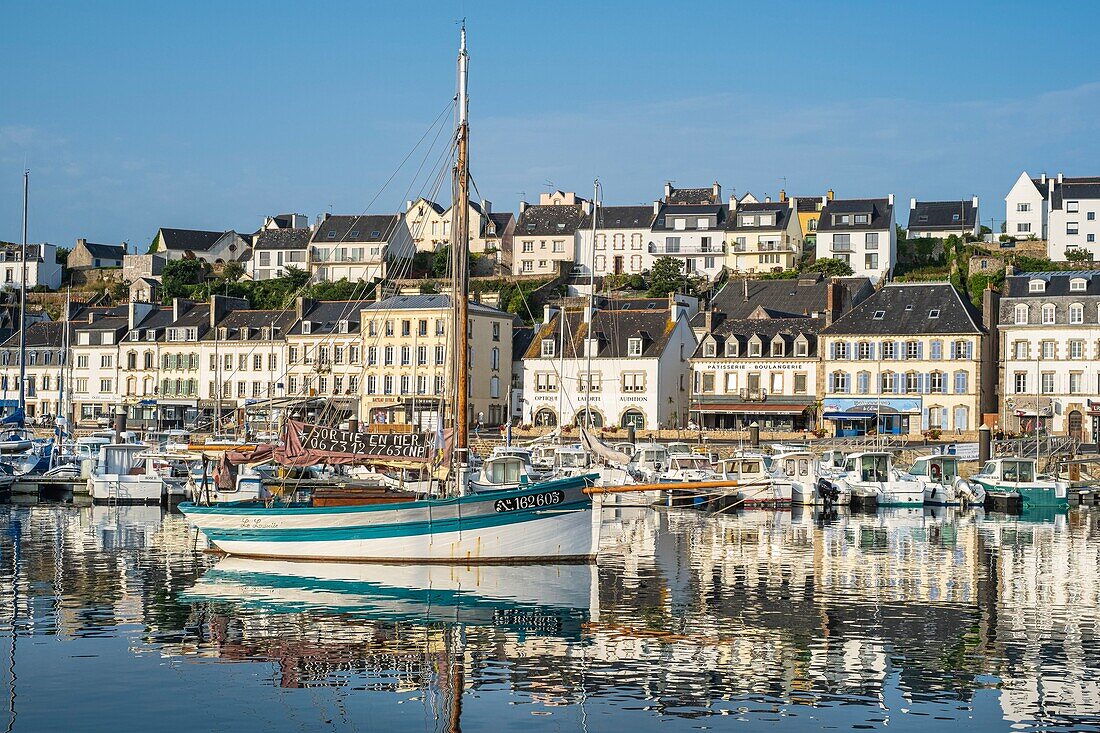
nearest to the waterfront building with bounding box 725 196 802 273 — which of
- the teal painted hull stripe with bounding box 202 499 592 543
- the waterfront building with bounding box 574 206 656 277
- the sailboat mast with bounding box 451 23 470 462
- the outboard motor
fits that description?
the waterfront building with bounding box 574 206 656 277

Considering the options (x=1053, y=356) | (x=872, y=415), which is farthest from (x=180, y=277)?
(x=1053, y=356)

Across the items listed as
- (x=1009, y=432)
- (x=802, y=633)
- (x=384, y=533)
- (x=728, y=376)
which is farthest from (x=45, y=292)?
(x=802, y=633)

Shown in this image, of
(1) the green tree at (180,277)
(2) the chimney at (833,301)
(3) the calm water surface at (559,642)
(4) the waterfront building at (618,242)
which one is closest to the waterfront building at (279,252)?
(1) the green tree at (180,277)

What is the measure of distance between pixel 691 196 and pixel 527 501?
86916 millimetres

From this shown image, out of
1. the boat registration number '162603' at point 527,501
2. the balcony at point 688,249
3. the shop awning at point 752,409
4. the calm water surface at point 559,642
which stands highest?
the balcony at point 688,249

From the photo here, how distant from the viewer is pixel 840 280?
88.4 metres

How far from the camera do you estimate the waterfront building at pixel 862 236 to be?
98062mm

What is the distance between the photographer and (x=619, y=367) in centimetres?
8038

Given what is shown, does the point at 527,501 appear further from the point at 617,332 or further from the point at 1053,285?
the point at 1053,285

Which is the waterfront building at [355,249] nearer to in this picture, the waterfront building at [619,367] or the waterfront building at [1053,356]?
the waterfront building at [619,367]

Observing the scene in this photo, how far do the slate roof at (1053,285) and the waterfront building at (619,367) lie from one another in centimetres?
1809

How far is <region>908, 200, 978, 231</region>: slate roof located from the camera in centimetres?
10562

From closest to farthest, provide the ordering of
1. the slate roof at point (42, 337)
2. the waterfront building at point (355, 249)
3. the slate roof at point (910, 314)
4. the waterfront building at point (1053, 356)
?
the waterfront building at point (1053, 356) → the slate roof at point (910, 314) → the slate roof at point (42, 337) → the waterfront building at point (355, 249)

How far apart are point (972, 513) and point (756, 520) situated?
10.0 meters
